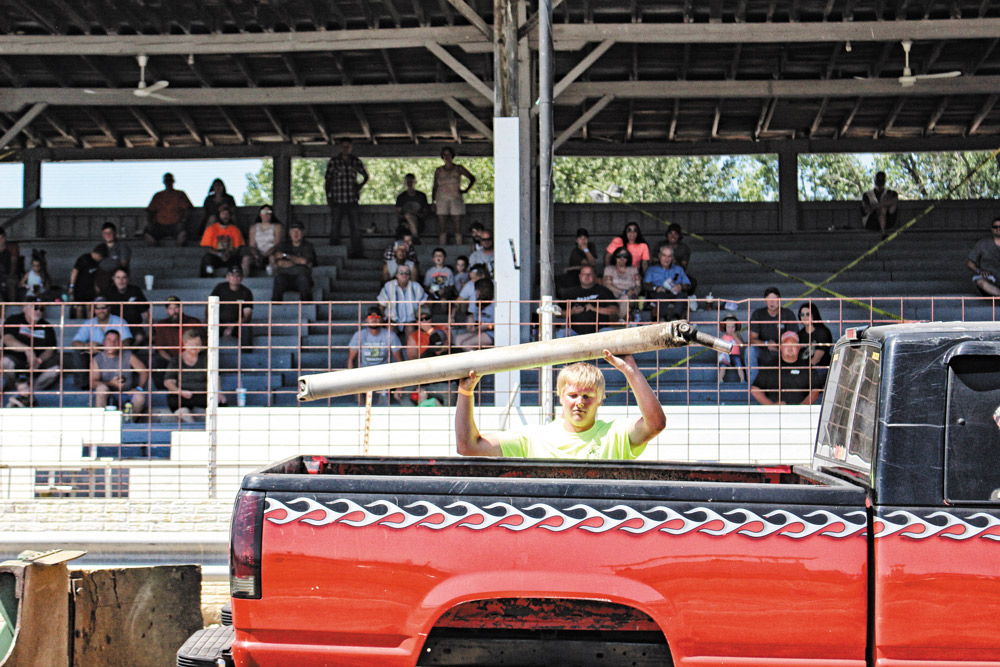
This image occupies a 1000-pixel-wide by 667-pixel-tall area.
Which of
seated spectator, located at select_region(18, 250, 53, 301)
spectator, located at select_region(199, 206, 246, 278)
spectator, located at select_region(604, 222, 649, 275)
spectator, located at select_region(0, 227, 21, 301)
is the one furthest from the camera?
spectator, located at select_region(199, 206, 246, 278)

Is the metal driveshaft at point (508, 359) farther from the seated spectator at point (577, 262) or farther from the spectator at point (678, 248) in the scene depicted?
the spectator at point (678, 248)

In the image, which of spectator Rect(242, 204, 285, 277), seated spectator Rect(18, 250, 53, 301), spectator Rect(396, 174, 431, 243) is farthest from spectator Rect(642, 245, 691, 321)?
seated spectator Rect(18, 250, 53, 301)

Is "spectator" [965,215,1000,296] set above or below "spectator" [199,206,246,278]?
below

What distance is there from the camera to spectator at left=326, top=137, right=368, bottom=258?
17391 mm

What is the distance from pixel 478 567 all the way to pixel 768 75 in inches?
525

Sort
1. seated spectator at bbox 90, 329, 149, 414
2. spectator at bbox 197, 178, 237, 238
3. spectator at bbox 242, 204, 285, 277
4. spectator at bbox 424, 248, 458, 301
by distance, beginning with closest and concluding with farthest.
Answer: seated spectator at bbox 90, 329, 149, 414 < spectator at bbox 424, 248, 458, 301 < spectator at bbox 242, 204, 285, 277 < spectator at bbox 197, 178, 237, 238

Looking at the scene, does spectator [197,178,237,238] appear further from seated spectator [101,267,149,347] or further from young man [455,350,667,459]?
young man [455,350,667,459]

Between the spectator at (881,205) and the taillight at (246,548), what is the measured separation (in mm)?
17731

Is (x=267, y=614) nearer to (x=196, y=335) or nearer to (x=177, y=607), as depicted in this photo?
(x=177, y=607)

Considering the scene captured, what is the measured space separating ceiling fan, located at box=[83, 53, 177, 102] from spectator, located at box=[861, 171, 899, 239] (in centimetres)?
1239

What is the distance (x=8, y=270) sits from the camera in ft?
54.3

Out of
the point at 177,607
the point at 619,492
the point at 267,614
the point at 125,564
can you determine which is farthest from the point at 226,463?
the point at 619,492

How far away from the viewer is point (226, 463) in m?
7.38

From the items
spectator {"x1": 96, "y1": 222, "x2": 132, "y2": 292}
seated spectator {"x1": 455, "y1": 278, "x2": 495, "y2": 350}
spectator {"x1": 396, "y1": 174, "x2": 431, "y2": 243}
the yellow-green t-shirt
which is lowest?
the yellow-green t-shirt
